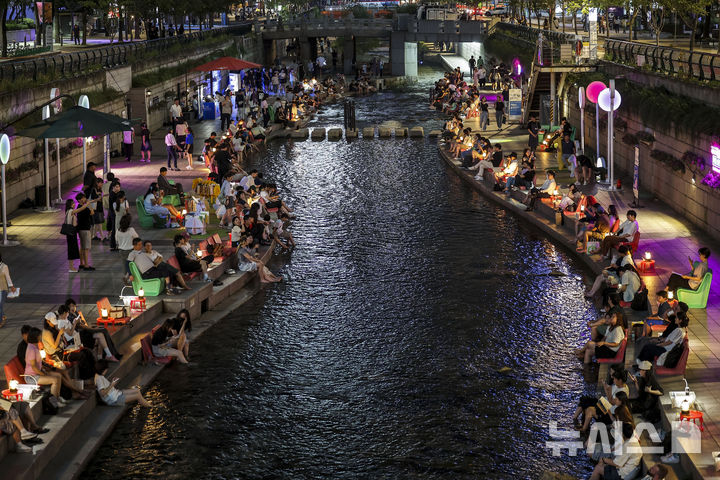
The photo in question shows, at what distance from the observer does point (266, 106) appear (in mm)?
49344

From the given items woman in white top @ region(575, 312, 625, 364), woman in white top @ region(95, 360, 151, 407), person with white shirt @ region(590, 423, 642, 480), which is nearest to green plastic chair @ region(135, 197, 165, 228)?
woman in white top @ region(95, 360, 151, 407)

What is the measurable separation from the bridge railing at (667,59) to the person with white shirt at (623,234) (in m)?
7.09

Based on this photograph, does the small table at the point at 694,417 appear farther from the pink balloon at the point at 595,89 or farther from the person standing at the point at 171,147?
the person standing at the point at 171,147

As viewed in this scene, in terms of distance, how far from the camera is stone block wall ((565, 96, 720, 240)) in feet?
78.8

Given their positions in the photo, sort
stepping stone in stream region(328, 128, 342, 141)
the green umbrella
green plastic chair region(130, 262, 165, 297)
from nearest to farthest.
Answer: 1. green plastic chair region(130, 262, 165, 297)
2. the green umbrella
3. stepping stone in stream region(328, 128, 342, 141)

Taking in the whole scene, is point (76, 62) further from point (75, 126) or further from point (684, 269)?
point (684, 269)

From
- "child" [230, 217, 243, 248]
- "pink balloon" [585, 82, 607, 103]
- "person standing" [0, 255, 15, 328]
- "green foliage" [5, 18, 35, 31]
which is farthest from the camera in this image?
"green foliage" [5, 18, 35, 31]

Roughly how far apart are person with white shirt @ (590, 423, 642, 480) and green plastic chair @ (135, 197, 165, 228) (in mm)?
→ 15618

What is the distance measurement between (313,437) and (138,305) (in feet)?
18.0

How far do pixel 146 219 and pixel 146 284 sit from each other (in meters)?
6.23

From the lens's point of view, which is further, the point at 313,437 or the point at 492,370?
the point at 492,370

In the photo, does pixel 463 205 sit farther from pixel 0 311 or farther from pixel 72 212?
pixel 0 311

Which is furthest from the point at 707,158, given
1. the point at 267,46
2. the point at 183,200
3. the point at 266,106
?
the point at 267,46

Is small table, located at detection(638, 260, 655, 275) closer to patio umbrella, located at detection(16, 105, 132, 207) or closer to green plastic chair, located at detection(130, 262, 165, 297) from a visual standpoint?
green plastic chair, located at detection(130, 262, 165, 297)
